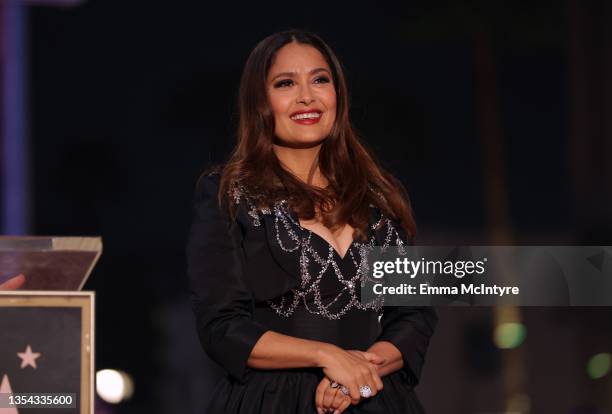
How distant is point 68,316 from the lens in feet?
7.82

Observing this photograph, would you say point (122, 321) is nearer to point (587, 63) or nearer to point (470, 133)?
point (470, 133)

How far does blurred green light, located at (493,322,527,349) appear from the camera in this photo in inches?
253

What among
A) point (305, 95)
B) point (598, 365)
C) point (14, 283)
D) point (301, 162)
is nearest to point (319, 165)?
point (301, 162)

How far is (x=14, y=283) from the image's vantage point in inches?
97.0

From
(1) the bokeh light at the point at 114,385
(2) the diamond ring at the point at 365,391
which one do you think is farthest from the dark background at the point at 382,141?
(2) the diamond ring at the point at 365,391

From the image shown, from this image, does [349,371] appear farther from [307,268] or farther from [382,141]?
[382,141]

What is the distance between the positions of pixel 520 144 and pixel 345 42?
3.68 ft

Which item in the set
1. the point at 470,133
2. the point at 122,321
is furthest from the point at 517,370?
the point at 122,321

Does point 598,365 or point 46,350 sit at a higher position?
point 598,365

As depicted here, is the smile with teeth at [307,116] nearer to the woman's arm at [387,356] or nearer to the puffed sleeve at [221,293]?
the puffed sleeve at [221,293]

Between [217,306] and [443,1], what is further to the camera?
[443,1]

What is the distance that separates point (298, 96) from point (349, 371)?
612 millimetres

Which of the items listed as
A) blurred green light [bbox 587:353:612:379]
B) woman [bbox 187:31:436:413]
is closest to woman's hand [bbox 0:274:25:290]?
woman [bbox 187:31:436:413]

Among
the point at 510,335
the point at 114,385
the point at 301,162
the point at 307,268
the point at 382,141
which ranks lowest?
the point at 307,268
